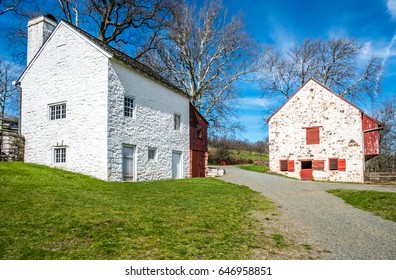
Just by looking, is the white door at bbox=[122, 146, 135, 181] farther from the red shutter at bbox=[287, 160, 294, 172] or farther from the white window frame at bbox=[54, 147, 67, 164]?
the red shutter at bbox=[287, 160, 294, 172]

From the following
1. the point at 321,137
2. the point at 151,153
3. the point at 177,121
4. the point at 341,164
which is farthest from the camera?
the point at 321,137

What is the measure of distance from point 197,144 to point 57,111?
36.0ft

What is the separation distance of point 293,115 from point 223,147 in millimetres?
26787

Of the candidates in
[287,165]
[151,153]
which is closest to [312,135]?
[287,165]

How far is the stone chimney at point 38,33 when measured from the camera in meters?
16.2

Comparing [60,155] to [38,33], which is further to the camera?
[38,33]

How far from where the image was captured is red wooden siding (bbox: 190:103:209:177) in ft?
69.5

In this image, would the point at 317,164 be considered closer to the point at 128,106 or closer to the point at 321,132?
the point at 321,132

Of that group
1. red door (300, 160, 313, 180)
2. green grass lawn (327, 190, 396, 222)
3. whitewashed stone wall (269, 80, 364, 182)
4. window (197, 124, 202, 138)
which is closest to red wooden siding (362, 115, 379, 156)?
whitewashed stone wall (269, 80, 364, 182)

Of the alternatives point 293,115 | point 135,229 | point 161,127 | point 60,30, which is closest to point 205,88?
point 293,115

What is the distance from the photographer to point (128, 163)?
14383 mm

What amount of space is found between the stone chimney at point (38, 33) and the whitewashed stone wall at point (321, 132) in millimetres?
20413

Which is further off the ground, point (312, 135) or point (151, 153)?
point (312, 135)

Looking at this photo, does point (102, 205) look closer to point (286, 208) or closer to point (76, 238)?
point (76, 238)
